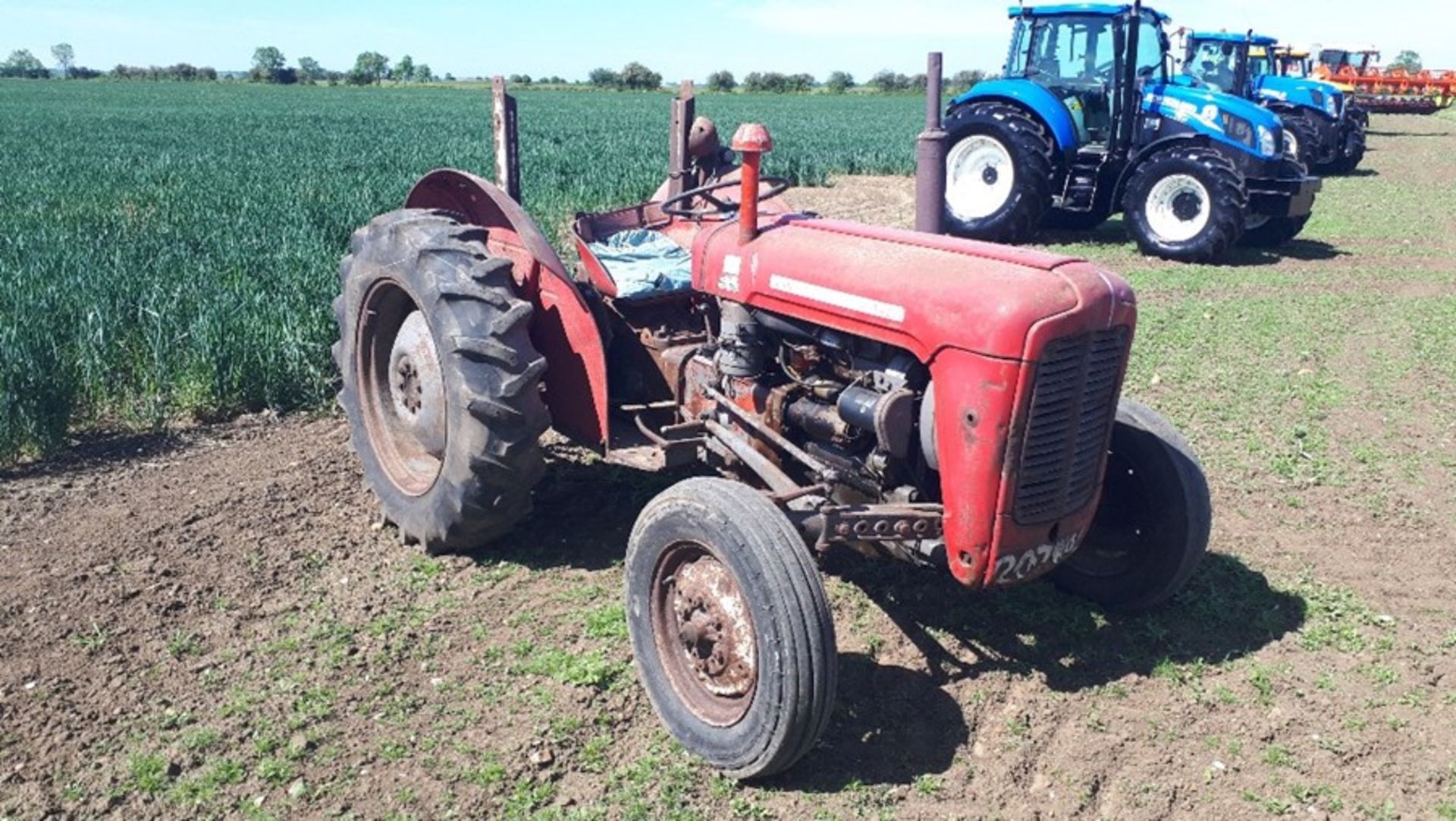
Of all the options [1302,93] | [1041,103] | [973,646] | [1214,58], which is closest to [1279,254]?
[1041,103]

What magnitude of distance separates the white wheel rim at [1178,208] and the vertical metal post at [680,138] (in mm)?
7838

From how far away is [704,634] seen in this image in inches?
128

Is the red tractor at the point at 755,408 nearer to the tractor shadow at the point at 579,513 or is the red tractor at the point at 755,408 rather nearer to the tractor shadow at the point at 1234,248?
the tractor shadow at the point at 579,513

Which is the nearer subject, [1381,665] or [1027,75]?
[1381,665]

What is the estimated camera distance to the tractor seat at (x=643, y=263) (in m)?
4.34

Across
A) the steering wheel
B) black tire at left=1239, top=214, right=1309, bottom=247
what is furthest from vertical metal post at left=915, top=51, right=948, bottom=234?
black tire at left=1239, top=214, right=1309, bottom=247

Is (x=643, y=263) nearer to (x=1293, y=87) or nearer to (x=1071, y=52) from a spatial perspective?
(x=1071, y=52)

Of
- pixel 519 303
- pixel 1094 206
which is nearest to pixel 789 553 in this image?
pixel 519 303

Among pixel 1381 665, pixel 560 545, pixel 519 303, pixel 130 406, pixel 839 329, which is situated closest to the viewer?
pixel 839 329

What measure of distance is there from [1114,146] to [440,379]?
9157mm

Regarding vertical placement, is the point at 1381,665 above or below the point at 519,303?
below

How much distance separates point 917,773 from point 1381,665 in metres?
1.74

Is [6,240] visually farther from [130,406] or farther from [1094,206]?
[1094,206]

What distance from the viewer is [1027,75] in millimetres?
12328
